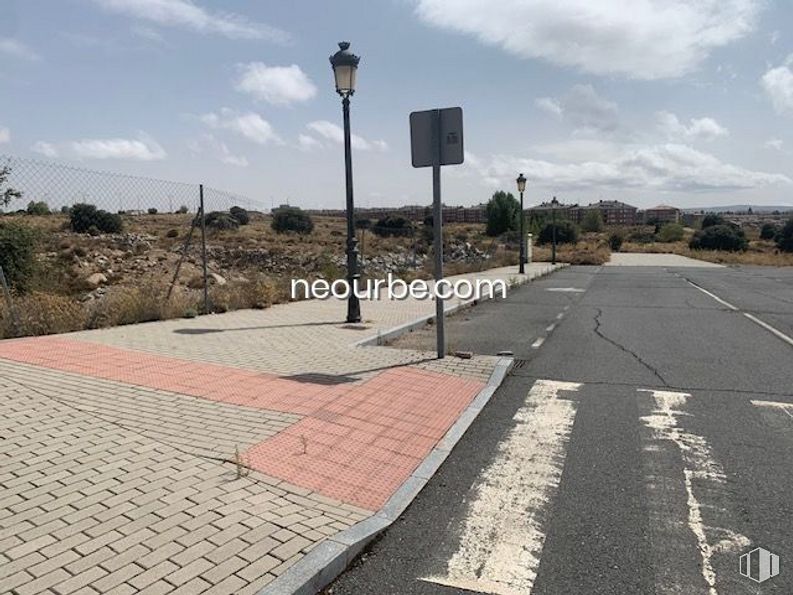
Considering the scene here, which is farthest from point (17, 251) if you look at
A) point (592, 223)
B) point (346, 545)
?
point (592, 223)

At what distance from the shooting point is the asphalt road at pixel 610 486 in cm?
324

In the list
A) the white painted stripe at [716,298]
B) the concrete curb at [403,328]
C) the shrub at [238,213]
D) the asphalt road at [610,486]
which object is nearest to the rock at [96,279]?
the shrub at [238,213]

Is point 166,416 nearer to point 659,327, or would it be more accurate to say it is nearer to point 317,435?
point 317,435

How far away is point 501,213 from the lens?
85.9m

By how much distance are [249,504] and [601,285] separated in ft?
70.2

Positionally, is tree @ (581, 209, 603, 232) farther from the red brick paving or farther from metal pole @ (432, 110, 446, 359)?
the red brick paving

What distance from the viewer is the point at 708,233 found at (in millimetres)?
65000

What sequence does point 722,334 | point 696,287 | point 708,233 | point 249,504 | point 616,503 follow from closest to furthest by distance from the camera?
point 249,504 → point 616,503 → point 722,334 → point 696,287 → point 708,233

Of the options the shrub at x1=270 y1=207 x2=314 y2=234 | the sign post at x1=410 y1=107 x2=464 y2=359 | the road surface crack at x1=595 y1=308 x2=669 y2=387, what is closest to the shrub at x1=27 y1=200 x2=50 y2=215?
the sign post at x1=410 y1=107 x2=464 y2=359

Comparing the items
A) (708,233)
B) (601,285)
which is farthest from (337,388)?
(708,233)

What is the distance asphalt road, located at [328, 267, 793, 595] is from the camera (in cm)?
324

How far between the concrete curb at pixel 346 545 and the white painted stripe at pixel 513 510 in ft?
1.34

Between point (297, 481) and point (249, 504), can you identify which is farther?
point (297, 481)

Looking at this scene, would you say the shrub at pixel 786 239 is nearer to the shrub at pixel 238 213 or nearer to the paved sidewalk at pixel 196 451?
the shrub at pixel 238 213
